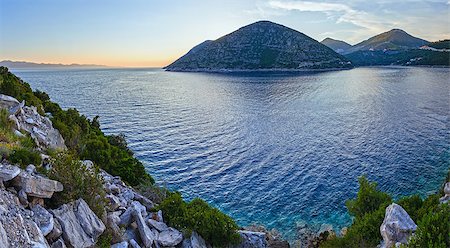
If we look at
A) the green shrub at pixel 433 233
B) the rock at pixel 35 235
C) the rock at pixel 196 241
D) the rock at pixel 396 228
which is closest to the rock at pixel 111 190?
the rock at pixel 196 241

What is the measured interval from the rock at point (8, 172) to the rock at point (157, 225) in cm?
644

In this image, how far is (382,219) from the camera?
1766cm

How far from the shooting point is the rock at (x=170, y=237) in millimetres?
14805

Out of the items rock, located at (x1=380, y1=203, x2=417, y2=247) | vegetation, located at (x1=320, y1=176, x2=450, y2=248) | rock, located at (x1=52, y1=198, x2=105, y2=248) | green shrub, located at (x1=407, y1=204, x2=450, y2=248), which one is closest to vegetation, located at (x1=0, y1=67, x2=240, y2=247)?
rock, located at (x1=52, y1=198, x2=105, y2=248)

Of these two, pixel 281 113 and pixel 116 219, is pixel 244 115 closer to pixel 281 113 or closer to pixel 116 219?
pixel 281 113

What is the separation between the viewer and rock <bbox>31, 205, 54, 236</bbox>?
34.1 ft

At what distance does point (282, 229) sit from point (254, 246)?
21.8 ft

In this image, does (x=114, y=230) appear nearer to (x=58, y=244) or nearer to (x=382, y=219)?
(x=58, y=244)

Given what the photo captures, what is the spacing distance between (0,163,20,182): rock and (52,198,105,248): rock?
5.98ft

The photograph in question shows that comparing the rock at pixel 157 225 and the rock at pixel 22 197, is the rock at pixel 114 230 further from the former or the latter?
the rock at pixel 22 197

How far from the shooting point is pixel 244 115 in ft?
221

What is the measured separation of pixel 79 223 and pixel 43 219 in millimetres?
1345

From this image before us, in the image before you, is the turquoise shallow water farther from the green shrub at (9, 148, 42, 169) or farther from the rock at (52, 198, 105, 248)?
the green shrub at (9, 148, 42, 169)

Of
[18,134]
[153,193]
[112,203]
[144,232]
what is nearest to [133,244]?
[144,232]
